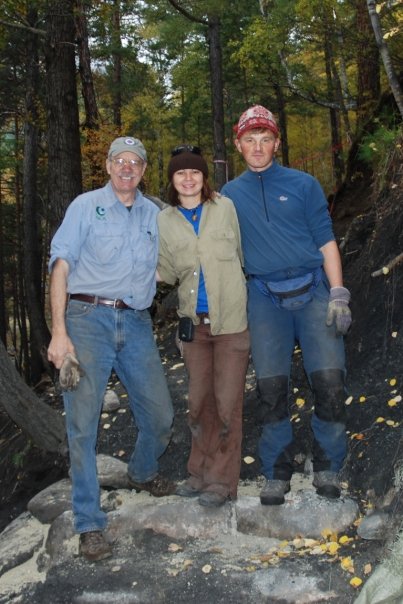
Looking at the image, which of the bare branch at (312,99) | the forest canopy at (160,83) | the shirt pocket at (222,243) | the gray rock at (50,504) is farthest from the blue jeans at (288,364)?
the bare branch at (312,99)

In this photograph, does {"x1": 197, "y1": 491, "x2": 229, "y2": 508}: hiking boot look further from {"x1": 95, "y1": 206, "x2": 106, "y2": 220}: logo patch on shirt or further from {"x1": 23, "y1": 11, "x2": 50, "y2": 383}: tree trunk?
{"x1": 23, "y1": 11, "x2": 50, "y2": 383}: tree trunk

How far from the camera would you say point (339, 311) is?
396 cm

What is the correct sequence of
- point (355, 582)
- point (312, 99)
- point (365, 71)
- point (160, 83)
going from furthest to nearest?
point (160, 83) < point (312, 99) < point (365, 71) < point (355, 582)

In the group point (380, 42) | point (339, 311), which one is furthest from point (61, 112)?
point (339, 311)

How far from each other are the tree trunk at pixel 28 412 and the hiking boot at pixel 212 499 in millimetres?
2381

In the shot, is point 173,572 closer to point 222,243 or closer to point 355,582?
point 355,582

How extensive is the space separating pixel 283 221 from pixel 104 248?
4.03 feet

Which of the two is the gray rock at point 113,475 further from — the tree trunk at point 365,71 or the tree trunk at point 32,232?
the tree trunk at point 32,232

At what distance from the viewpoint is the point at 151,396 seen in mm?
4254

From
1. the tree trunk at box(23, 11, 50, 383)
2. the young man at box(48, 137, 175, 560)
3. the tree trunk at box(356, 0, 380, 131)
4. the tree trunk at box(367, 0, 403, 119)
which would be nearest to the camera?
the young man at box(48, 137, 175, 560)

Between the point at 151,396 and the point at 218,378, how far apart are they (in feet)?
1.70

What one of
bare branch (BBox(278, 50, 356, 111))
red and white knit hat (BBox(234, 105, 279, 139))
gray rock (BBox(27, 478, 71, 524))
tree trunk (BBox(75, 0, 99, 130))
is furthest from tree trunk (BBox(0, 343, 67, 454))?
tree trunk (BBox(75, 0, 99, 130))

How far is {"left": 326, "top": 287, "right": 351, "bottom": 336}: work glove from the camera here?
3.93 meters

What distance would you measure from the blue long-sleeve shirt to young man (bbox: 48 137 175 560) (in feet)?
2.29
